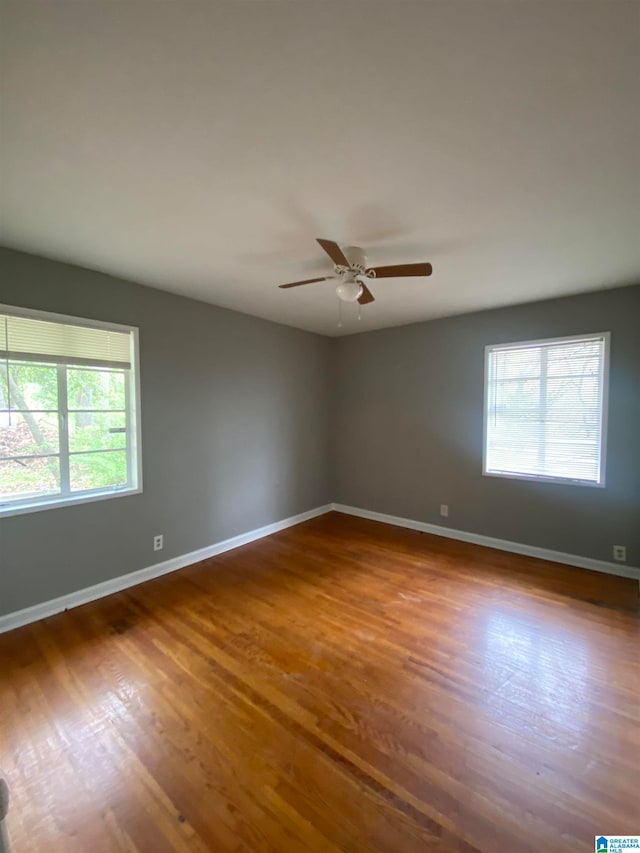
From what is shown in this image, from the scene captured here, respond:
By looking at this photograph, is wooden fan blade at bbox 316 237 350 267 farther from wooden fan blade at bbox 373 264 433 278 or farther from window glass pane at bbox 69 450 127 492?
window glass pane at bbox 69 450 127 492

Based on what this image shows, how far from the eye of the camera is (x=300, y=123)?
133 cm

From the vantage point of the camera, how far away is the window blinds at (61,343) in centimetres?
237

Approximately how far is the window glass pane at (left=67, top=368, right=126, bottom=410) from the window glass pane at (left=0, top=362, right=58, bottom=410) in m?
0.11

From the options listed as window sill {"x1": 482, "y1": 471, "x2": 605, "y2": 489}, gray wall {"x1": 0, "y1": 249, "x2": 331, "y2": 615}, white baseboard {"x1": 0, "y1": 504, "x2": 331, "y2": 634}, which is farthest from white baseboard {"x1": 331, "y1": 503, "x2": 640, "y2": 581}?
white baseboard {"x1": 0, "y1": 504, "x2": 331, "y2": 634}

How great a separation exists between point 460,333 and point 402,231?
214 cm

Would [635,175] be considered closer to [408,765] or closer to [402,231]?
[402,231]

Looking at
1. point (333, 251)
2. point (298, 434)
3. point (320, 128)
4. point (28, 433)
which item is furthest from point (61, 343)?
point (298, 434)

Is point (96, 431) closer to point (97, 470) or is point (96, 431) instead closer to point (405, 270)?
point (97, 470)

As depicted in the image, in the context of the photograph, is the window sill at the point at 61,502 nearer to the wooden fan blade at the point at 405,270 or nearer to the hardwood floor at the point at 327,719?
the hardwood floor at the point at 327,719

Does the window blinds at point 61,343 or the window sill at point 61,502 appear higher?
the window blinds at point 61,343

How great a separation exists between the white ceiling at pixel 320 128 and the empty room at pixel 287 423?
0.04 ft

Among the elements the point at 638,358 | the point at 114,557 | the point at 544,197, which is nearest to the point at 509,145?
the point at 544,197

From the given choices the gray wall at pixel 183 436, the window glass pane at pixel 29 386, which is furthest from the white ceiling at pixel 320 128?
the window glass pane at pixel 29 386

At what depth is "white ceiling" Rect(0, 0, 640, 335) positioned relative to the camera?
100 cm
